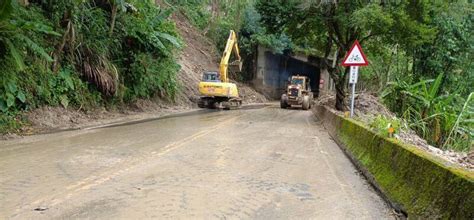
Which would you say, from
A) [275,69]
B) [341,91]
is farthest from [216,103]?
[275,69]

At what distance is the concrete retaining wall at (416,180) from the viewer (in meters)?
4.14

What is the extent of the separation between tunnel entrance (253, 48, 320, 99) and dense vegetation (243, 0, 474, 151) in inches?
686

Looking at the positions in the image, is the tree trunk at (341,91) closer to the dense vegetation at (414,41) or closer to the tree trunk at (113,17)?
the dense vegetation at (414,41)

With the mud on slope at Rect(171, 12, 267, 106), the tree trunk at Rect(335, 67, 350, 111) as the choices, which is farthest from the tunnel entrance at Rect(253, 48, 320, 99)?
the tree trunk at Rect(335, 67, 350, 111)

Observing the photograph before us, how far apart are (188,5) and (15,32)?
112 feet

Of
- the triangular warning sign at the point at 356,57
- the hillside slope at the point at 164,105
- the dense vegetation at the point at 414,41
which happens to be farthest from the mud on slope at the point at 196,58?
the triangular warning sign at the point at 356,57

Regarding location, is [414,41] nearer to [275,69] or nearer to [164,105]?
[164,105]

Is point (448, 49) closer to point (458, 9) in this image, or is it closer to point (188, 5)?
point (458, 9)

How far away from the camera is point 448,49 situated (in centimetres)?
2328

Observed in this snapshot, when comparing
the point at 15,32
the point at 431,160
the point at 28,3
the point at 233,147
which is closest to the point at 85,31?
the point at 28,3

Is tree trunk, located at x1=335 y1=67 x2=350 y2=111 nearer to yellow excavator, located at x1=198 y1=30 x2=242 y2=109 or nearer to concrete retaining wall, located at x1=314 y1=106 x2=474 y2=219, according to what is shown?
yellow excavator, located at x1=198 y1=30 x2=242 y2=109

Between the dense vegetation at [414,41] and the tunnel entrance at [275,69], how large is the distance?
17.4 meters

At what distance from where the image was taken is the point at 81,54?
17.7 metres

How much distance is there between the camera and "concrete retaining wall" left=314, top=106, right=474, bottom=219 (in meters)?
4.14
